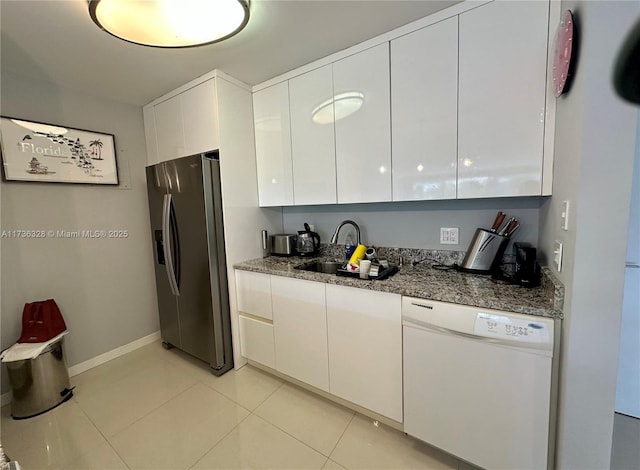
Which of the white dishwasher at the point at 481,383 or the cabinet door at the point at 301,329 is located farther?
the cabinet door at the point at 301,329

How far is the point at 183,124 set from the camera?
2.11m

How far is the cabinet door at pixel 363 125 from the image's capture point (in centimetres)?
159

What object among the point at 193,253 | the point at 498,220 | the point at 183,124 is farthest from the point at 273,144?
the point at 498,220

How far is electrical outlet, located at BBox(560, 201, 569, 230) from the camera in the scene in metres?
0.97

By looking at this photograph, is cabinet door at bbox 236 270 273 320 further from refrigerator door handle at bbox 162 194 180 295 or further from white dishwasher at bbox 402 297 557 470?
white dishwasher at bbox 402 297 557 470

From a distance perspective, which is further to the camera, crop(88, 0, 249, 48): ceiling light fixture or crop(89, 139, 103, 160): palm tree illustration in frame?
crop(89, 139, 103, 160): palm tree illustration in frame

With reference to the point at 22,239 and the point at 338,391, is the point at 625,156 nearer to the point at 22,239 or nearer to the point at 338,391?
the point at 338,391

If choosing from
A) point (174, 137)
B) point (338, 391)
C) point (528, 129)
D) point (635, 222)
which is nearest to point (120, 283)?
point (174, 137)

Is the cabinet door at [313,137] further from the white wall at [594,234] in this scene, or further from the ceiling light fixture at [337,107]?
the white wall at [594,234]

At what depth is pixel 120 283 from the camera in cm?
238

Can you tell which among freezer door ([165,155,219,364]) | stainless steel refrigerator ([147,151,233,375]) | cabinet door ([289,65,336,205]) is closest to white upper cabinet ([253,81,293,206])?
cabinet door ([289,65,336,205])

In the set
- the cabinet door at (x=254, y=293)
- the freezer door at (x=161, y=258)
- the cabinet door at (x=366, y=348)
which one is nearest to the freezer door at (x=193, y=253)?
the freezer door at (x=161, y=258)

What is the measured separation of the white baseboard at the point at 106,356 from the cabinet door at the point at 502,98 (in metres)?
3.03

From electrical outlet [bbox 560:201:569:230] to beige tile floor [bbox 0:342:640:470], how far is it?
124cm
